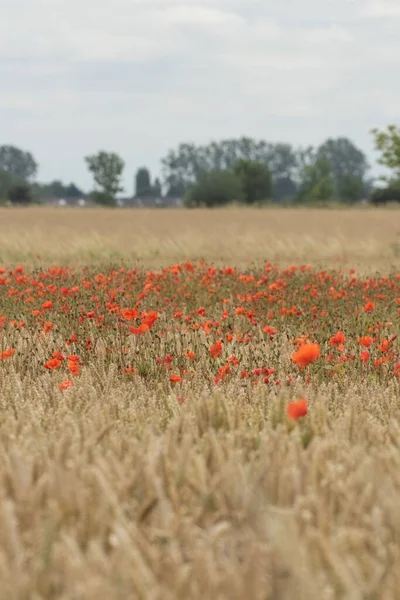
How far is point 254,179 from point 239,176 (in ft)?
4.43

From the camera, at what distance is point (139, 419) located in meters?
3.66

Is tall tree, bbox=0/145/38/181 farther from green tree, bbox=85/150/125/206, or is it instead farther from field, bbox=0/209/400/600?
field, bbox=0/209/400/600

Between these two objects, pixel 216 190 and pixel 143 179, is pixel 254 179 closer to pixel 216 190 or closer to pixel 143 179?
pixel 216 190

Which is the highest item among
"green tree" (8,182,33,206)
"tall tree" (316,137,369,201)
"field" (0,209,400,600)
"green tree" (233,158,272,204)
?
"tall tree" (316,137,369,201)

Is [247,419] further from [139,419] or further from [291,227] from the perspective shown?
[291,227]

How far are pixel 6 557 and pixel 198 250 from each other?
649 inches

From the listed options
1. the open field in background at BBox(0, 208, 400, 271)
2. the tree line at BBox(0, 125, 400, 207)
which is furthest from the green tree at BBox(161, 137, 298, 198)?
the open field in background at BBox(0, 208, 400, 271)

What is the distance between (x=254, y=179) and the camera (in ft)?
241

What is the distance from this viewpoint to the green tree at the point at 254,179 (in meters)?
73.1

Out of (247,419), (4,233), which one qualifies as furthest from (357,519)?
(4,233)

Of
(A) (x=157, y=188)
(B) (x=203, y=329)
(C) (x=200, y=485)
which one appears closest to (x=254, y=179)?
(A) (x=157, y=188)

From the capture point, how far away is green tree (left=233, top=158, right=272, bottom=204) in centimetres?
7312

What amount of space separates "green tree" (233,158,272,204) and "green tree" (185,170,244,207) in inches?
238

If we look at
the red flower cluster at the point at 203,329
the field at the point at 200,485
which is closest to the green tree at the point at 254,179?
the red flower cluster at the point at 203,329
